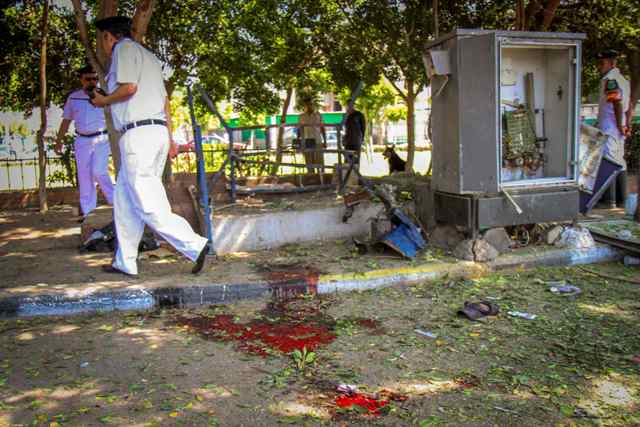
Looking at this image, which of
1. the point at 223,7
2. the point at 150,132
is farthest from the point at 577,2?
the point at 150,132

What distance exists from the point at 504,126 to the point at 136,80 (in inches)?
165

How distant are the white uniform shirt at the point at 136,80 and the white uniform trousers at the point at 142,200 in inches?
5.6

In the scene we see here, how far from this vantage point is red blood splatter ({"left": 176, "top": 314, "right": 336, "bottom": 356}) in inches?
157

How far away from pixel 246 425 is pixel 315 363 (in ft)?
2.85

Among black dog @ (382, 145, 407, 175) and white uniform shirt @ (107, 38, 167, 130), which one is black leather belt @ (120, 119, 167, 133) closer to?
white uniform shirt @ (107, 38, 167, 130)

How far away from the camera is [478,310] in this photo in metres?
4.57

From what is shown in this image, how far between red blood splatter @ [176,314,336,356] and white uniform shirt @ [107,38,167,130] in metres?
1.80

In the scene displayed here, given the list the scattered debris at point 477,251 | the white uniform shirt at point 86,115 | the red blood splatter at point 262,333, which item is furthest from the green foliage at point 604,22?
the red blood splatter at point 262,333

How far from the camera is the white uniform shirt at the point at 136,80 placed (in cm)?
482

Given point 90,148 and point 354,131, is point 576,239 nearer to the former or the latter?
point 90,148

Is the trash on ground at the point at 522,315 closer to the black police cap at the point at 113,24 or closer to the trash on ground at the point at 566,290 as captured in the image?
the trash on ground at the point at 566,290

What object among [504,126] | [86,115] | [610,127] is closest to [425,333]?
[504,126]

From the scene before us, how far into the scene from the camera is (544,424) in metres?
2.89

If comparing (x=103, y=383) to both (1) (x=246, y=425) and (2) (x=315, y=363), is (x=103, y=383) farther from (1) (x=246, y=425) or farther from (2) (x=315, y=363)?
(2) (x=315, y=363)
